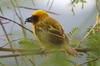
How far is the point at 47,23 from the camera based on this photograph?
2.05 meters

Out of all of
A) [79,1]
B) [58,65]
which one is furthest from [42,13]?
[58,65]

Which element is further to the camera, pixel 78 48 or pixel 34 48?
pixel 78 48

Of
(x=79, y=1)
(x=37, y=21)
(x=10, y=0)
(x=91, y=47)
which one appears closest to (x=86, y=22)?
(x=91, y=47)

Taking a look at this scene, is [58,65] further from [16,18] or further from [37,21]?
[37,21]

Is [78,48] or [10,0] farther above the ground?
[10,0]

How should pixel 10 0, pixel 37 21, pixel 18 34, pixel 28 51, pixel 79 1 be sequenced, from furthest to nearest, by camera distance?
pixel 37 21 → pixel 10 0 → pixel 79 1 → pixel 18 34 → pixel 28 51

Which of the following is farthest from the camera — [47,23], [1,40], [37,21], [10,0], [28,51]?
[37,21]

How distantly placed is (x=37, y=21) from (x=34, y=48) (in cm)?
165

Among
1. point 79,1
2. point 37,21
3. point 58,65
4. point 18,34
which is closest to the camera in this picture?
point 58,65

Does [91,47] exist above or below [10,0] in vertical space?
below

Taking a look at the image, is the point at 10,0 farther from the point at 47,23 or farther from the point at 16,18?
the point at 47,23

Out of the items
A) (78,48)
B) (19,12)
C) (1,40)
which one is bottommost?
(78,48)

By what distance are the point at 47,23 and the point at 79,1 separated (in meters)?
1.11

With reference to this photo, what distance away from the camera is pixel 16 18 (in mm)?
1373
